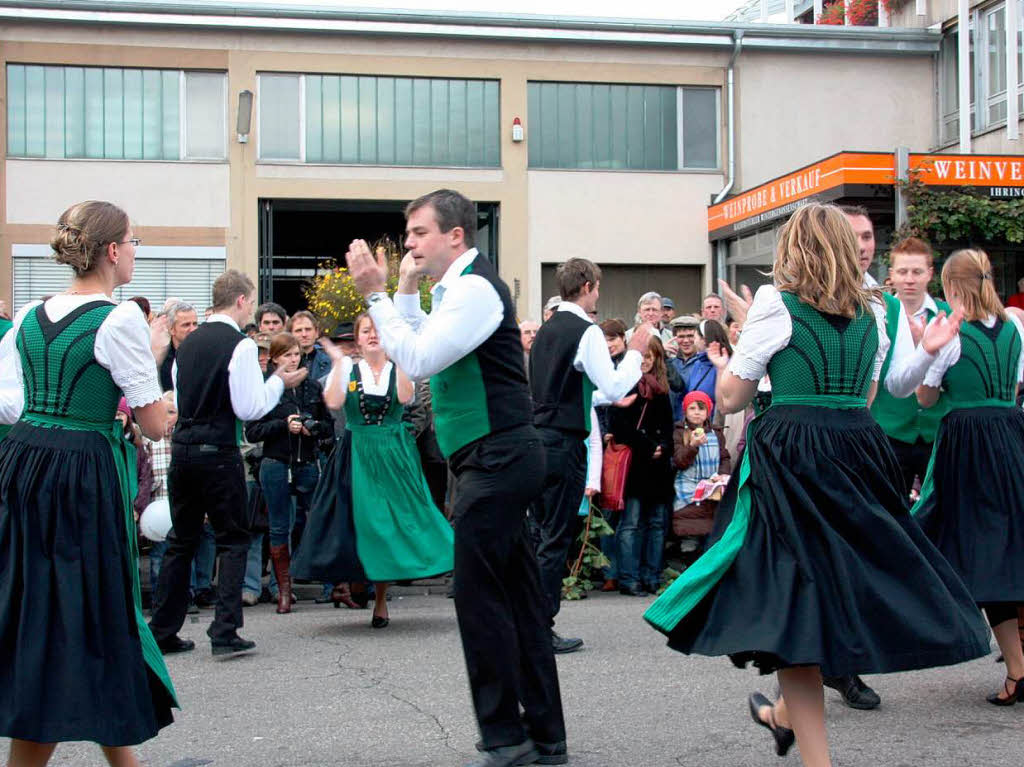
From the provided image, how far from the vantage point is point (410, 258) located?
15.8ft

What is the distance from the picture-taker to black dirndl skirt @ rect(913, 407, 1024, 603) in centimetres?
536

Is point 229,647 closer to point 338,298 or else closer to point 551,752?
point 551,752

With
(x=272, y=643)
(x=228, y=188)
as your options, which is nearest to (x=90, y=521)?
(x=272, y=643)

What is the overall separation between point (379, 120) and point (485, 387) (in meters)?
19.2

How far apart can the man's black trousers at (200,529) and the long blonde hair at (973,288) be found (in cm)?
400

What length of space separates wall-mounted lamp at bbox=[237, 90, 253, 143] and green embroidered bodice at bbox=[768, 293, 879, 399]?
63.1 ft

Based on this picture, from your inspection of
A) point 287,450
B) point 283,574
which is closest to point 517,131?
point 287,450

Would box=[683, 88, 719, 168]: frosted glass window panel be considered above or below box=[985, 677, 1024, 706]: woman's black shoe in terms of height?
above

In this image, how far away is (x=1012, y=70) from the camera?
20.5m

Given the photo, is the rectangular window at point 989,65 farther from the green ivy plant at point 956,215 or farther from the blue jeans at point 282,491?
the blue jeans at point 282,491

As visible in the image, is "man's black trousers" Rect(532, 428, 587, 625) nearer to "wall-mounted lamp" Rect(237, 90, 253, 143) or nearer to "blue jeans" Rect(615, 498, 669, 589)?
"blue jeans" Rect(615, 498, 669, 589)

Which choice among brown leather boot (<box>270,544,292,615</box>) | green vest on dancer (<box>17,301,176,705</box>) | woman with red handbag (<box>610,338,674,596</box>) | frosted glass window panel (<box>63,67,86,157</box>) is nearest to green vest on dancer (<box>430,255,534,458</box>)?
green vest on dancer (<box>17,301,176,705</box>)

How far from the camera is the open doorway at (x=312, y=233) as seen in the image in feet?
75.8

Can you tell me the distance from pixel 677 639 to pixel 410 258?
179cm
